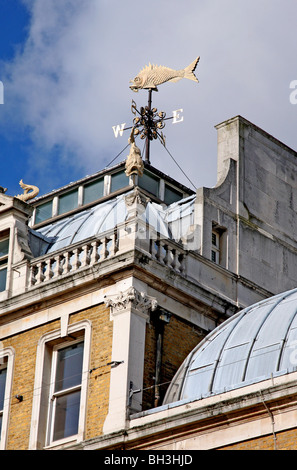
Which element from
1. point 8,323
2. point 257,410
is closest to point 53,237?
point 8,323

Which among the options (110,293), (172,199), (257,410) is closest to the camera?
(257,410)

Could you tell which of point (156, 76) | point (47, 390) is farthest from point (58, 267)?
point (156, 76)

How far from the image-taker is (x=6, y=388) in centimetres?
3023

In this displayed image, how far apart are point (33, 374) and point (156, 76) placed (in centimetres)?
1128

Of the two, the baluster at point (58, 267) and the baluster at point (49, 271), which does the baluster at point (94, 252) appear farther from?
the baluster at point (49, 271)

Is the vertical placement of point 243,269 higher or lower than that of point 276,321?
higher

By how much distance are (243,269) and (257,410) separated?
8.30 metres

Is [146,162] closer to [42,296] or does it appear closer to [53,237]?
[53,237]

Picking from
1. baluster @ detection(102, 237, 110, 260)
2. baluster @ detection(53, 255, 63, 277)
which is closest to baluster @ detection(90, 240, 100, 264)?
baluster @ detection(102, 237, 110, 260)

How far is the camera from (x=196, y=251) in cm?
3153

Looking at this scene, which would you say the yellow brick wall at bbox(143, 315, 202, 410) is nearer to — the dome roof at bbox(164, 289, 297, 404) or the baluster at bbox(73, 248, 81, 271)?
the dome roof at bbox(164, 289, 297, 404)

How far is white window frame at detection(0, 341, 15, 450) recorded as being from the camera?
2953 cm

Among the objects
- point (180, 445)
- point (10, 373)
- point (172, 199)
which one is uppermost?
point (172, 199)

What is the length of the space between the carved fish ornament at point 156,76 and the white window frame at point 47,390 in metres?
9.82
